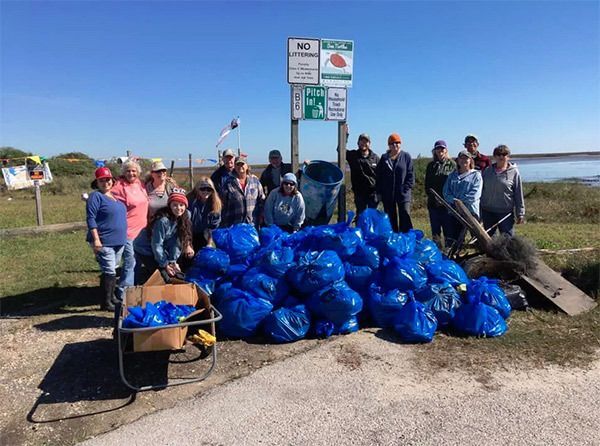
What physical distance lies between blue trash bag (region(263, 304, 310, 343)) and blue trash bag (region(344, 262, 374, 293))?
594mm

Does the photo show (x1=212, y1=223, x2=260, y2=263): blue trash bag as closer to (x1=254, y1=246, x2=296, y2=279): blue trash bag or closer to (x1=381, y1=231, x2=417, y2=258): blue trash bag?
(x1=254, y1=246, x2=296, y2=279): blue trash bag

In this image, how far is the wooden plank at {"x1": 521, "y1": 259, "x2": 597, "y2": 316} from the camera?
16.6ft

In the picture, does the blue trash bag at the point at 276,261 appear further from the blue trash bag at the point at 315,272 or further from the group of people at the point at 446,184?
the group of people at the point at 446,184

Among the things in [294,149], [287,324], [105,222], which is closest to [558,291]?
[287,324]

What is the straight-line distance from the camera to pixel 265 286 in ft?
14.4

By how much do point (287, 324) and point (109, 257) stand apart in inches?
75.4

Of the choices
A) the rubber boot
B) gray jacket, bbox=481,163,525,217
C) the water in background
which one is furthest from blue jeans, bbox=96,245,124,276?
the water in background

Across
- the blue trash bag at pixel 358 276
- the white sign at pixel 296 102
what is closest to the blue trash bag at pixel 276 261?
the blue trash bag at pixel 358 276

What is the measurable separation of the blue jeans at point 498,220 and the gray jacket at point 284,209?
8.21 ft

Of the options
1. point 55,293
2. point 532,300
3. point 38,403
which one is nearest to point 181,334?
point 38,403

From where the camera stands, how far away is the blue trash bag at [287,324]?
4.28 m

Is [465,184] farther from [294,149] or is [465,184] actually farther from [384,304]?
[294,149]

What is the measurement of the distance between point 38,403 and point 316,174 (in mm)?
4308

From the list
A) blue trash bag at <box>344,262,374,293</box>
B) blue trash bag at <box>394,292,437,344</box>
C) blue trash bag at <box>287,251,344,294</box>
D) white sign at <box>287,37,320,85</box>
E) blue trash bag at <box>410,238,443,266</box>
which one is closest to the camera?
blue trash bag at <box>394,292,437,344</box>
